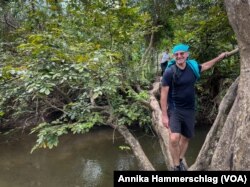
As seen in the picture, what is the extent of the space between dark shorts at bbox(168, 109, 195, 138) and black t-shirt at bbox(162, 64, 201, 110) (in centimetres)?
5

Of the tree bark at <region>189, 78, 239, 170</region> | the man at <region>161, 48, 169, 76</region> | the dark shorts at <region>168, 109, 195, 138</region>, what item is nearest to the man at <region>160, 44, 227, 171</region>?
the dark shorts at <region>168, 109, 195, 138</region>

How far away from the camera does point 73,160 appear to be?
5801 mm

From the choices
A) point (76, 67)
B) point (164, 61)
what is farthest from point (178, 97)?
point (164, 61)

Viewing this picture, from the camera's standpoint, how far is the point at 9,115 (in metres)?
7.01

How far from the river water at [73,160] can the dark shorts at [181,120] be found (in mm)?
2059

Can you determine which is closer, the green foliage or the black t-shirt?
the black t-shirt

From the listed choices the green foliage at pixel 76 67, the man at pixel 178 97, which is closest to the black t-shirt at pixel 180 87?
the man at pixel 178 97

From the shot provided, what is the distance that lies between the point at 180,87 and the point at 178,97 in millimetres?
97

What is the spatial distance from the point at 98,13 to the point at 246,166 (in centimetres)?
308

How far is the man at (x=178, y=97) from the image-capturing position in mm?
2689

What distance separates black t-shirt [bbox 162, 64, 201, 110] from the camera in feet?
8.84

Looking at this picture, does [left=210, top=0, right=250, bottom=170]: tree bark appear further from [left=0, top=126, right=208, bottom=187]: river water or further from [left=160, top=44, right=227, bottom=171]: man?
[left=0, top=126, right=208, bottom=187]: river water

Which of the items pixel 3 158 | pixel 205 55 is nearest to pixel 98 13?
pixel 205 55

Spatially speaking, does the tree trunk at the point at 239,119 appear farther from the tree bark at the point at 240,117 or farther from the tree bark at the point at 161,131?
the tree bark at the point at 161,131
